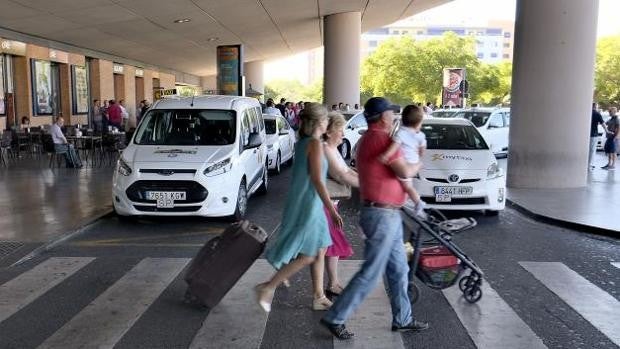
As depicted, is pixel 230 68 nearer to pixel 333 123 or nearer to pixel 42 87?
pixel 42 87

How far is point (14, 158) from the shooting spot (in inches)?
737

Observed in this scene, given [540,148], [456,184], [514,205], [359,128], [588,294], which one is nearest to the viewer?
[588,294]

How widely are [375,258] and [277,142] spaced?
35.7 ft

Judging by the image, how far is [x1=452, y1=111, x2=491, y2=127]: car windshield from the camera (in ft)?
Answer: 65.9

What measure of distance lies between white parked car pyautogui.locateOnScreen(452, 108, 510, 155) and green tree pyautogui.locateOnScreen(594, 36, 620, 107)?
51321 millimetres

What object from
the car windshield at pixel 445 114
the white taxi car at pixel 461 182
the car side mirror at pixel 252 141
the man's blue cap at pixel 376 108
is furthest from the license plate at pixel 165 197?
the car windshield at pixel 445 114

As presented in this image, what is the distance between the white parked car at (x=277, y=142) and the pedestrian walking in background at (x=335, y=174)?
874 cm

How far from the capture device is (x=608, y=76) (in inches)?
2621

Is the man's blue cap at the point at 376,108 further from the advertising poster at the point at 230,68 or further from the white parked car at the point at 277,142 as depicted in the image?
the advertising poster at the point at 230,68

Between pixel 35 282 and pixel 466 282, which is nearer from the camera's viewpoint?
pixel 466 282

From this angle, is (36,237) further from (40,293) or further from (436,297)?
(436,297)

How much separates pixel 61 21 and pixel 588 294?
19.1 m

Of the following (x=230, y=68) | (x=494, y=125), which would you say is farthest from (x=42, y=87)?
(x=494, y=125)

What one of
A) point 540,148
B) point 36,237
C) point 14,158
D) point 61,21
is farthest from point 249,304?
point 61,21
